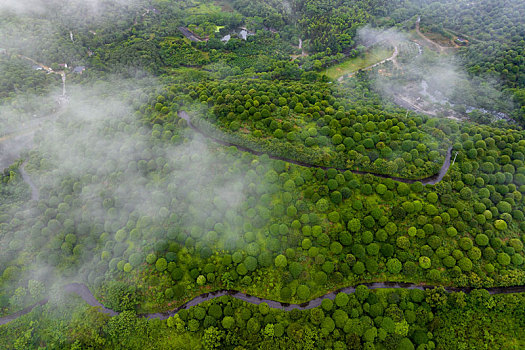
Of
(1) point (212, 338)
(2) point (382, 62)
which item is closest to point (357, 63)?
(2) point (382, 62)

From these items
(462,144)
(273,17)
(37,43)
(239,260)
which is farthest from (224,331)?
(273,17)

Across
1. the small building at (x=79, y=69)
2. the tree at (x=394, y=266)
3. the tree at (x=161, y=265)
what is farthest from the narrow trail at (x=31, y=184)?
the tree at (x=394, y=266)

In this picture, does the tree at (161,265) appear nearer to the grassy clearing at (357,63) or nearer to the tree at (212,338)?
the tree at (212,338)

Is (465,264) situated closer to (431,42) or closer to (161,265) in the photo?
(161,265)

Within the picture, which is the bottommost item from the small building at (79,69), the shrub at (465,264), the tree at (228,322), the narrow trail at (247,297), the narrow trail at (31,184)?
the narrow trail at (247,297)

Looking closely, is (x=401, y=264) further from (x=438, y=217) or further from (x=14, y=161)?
(x=14, y=161)

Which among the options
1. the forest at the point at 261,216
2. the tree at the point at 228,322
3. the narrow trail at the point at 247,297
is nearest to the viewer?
the tree at the point at 228,322
